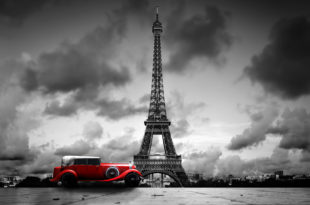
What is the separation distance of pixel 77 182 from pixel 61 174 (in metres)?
0.88

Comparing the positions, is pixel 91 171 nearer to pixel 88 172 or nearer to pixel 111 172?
pixel 88 172

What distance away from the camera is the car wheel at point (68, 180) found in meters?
12.5

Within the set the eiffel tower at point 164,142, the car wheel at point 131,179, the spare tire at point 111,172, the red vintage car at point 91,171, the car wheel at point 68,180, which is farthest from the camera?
the eiffel tower at point 164,142

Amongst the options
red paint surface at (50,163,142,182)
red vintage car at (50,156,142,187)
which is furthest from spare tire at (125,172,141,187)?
red paint surface at (50,163,142,182)

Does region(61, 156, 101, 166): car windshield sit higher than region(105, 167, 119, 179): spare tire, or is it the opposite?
region(61, 156, 101, 166): car windshield

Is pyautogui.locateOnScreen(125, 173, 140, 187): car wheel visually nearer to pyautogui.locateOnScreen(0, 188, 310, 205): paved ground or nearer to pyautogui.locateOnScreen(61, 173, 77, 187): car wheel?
pyautogui.locateOnScreen(61, 173, 77, 187): car wheel

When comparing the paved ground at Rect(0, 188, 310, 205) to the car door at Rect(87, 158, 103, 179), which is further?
the car door at Rect(87, 158, 103, 179)

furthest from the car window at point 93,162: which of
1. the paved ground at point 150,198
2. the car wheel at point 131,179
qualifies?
the paved ground at point 150,198

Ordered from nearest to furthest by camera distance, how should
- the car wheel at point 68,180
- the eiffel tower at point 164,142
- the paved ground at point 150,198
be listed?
the paved ground at point 150,198, the car wheel at point 68,180, the eiffel tower at point 164,142

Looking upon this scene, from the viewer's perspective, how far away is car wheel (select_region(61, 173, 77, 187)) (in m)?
12.5

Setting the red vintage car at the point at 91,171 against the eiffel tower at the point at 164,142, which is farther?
the eiffel tower at the point at 164,142

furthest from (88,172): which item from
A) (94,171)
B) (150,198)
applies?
(150,198)

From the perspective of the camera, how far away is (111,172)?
42.8ft

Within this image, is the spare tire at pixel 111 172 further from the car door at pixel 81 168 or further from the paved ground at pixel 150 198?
the paved ground at pixel 150 198
